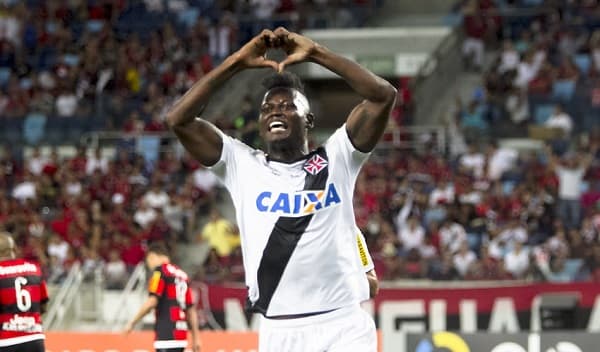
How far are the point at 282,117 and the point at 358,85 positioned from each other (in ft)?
1.18

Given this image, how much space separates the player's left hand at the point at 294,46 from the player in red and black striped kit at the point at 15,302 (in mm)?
5595

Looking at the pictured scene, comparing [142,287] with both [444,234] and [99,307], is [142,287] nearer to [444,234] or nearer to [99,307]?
[99,307]

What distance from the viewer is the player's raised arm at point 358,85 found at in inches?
206

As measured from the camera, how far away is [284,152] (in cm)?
557

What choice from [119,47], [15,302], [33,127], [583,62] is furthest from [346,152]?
[119,47]

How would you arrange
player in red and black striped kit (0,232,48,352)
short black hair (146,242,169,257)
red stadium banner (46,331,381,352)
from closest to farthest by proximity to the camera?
player in red and black striped kit (0,232,48,352) < short black hair (146,242,169,257) < red stadium banner (46,331,381,352)

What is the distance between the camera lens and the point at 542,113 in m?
20.3

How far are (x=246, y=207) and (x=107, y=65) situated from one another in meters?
18.3

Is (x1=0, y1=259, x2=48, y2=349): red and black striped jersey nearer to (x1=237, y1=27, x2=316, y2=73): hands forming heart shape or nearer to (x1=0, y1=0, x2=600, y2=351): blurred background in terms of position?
(x1=0, y1=0, x2=600, y2=351): blurred background

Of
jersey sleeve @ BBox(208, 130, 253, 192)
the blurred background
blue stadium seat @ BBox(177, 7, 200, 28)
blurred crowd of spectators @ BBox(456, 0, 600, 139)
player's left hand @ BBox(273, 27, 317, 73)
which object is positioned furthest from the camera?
blue stadium seat @ BBox(177, 7, 200, 28)

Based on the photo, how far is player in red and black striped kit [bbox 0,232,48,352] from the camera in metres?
10.3

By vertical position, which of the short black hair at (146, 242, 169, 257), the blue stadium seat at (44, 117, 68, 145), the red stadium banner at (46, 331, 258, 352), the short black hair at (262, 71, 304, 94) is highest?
the blue stadium seat at (44, 117, 68, 145)

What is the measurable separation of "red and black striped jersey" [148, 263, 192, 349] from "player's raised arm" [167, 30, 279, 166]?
20.9 ft

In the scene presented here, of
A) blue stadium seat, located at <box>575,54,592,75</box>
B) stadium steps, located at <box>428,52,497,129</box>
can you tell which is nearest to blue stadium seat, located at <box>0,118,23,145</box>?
stadium steps, located at <box>428,52,497,129</box>
